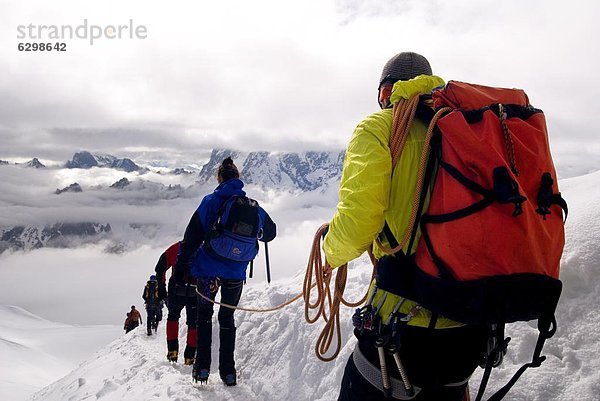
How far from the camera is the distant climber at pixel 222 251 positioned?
6004 mm

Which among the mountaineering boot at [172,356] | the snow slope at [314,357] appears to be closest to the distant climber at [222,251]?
the snow slope at [314,357]

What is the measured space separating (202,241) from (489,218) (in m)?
4.52

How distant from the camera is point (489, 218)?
2.12 m

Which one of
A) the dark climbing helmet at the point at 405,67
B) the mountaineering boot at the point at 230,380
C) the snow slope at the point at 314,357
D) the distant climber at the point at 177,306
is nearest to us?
the dark climbing helmet at the point at 405,67

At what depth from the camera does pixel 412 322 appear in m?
2.54

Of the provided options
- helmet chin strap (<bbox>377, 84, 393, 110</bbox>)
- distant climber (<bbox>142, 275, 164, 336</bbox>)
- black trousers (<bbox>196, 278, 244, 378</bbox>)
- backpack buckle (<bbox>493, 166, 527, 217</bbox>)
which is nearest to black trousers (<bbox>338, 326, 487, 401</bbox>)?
backpack buckle (<bbox>493, 166, 527, 217</bbox>)

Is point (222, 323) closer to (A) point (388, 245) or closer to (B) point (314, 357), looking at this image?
(B) point (314, 357)

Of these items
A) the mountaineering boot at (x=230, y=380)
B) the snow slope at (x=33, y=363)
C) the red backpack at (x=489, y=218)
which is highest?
the red backpack at (x=489, y=218)

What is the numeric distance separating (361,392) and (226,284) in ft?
12.7

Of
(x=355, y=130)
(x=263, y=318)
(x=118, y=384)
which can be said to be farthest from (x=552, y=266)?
(x=118, y=384)

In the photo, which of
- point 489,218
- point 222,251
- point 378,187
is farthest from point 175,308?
point 489,218

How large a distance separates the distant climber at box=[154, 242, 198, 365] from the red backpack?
5.12 meters

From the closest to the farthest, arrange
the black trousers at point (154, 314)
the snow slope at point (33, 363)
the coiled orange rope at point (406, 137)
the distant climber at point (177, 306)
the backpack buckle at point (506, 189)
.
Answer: the backpack buckle at point (506, 189), the coiled orange rope at point (406, 137), the distant climber at point (177, 306), the black trousers at point (154, 314), the snow slope at point (33, 363)

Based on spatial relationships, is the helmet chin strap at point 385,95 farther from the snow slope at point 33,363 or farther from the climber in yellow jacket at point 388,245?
the snow slope at point 33,363
